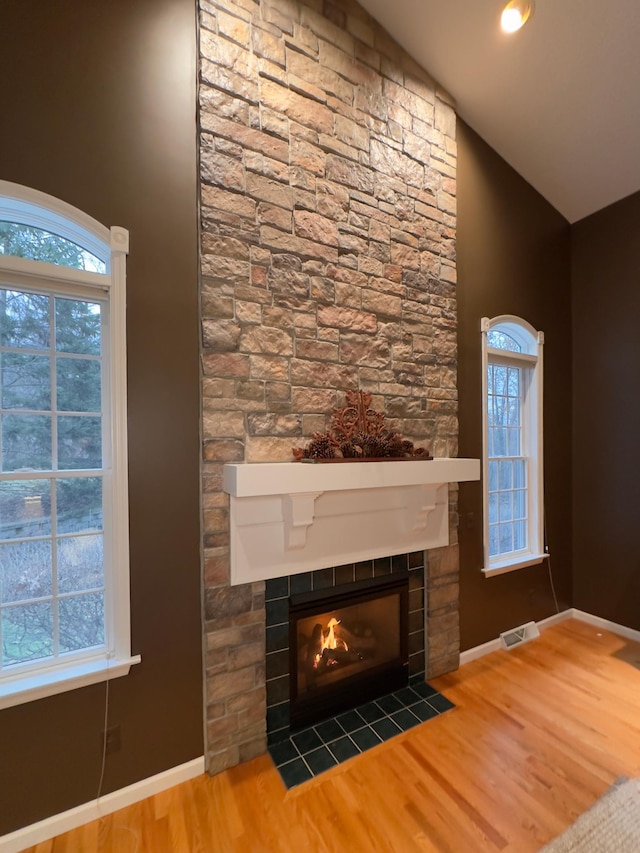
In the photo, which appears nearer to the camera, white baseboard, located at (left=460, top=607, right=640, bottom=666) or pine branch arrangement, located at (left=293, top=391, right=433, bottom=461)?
pine branch arrangement, located at (left=293, top=391, right=433, bottom=461)

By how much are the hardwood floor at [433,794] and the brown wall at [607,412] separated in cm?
116

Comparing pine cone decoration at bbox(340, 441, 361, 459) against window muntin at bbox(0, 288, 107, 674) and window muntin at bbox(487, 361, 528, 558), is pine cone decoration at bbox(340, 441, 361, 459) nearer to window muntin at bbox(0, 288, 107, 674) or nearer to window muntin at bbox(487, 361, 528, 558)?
window muntin at bbox(0, 288, 107, 674)

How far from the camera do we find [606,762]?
2.00 m

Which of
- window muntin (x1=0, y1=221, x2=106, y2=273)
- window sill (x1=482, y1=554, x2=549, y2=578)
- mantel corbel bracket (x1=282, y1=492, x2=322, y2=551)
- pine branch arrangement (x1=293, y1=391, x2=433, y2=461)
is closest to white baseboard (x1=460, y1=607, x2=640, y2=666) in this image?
window sill (x1=482, y1=554, x2=549, y2=578)

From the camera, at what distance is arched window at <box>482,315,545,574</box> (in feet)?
10.7

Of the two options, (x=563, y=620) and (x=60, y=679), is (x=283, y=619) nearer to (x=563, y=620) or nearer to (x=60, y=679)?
(x=60, y=679)

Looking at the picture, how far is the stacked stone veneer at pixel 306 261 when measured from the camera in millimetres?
1962

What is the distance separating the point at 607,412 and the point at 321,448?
9.84 ft

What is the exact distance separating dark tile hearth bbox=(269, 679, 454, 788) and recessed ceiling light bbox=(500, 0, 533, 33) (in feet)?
13.4

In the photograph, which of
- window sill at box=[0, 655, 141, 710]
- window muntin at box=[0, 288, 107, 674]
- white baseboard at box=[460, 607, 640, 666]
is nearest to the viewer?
window sill at box=[0, 655, 141, 710]

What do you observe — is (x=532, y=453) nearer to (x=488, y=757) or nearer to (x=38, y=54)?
(x=488, y=757)

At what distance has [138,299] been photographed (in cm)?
184

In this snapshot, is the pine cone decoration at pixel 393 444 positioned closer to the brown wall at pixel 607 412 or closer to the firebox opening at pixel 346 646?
the firebox opening at pixel 346 646

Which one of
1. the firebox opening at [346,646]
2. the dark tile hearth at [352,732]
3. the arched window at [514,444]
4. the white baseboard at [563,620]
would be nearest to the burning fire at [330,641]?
the firebox opening at [346,646]
